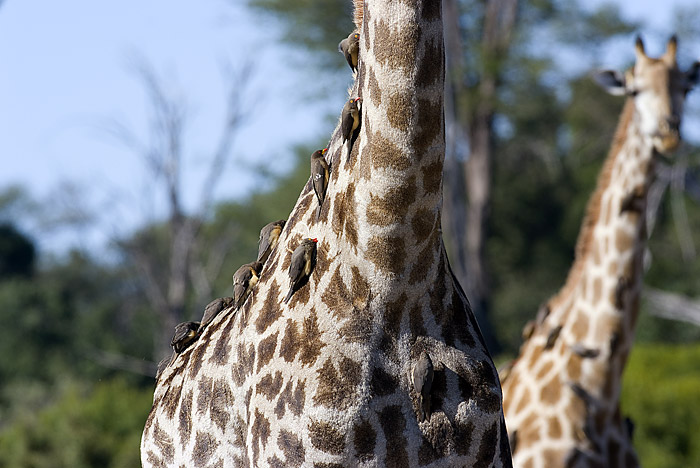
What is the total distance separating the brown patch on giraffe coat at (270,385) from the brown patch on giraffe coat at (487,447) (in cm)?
53

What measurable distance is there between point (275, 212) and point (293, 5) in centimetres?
604

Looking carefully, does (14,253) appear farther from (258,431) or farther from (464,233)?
(258,431)

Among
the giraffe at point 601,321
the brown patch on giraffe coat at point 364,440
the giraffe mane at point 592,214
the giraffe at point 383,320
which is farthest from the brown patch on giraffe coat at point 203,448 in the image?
the giraffe mane at point 592,214

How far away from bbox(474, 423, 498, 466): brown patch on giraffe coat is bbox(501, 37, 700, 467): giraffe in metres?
2.00

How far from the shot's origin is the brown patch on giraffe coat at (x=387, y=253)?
7.66 feet

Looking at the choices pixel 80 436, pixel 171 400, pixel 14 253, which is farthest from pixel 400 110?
pixel 14 253

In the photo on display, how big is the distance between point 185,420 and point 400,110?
46.7 inches

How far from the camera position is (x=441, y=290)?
2.49 metres

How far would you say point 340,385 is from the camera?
2.36m

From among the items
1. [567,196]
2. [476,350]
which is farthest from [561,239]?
[476,350]

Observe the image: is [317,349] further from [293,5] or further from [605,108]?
[605,108]

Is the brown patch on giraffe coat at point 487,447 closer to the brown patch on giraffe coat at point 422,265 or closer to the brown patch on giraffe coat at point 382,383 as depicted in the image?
the brown patch on giraffe coat at point 382,383

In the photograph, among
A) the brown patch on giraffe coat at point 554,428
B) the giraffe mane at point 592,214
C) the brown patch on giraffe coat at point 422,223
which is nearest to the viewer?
the brown patch on giraffe coat at point 422,223

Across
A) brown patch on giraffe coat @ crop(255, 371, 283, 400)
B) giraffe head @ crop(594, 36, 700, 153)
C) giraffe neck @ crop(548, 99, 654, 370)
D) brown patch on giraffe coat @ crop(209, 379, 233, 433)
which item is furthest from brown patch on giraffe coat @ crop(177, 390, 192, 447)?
giraffe head @ crop(594, 36, 700, 153)
